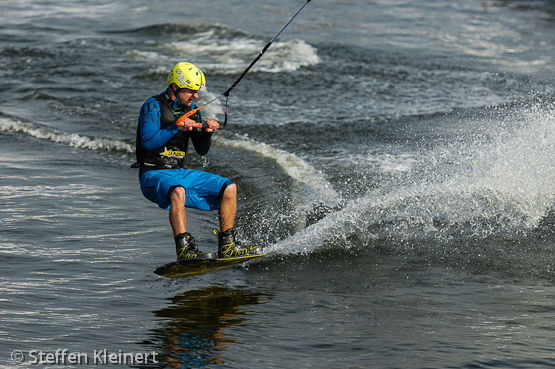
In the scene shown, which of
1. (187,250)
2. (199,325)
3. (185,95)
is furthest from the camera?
(185,95)

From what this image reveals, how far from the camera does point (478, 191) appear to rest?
945 centimetres

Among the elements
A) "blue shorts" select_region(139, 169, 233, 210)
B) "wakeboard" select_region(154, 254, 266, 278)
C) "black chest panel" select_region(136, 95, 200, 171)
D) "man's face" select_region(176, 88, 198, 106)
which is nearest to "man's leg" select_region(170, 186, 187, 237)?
"blue shorts" select_region(139, 169, 233, 210)

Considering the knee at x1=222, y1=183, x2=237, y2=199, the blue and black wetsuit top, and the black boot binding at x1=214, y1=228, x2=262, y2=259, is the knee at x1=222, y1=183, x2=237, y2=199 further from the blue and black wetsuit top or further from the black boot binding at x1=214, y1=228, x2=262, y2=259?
the blue and black wetsuit top

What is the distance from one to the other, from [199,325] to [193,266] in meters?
0.72

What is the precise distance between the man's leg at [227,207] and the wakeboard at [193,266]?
38cm

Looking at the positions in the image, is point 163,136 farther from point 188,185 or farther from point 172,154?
point 188,185

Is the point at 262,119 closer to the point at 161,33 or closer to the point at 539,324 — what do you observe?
the point at 539,324

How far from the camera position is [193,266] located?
677cm

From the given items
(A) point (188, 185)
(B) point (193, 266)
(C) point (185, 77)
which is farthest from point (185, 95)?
(B) point (193, 266)

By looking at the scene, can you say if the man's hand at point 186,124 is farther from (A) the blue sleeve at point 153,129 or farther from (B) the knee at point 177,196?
(B) the knee at point 177,196

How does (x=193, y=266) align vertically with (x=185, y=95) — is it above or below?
below

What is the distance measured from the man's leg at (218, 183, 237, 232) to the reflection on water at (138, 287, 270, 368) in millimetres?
657

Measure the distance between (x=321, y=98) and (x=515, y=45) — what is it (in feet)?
31.4

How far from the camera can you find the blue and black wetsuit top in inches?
278
